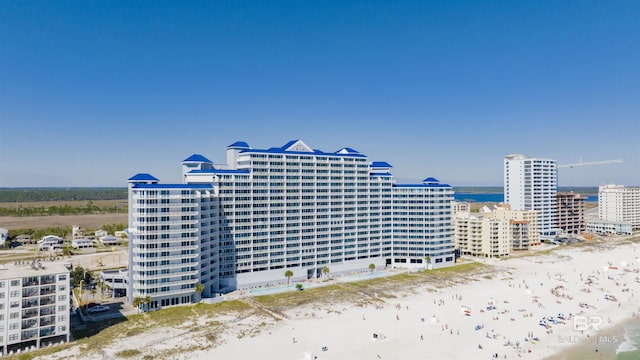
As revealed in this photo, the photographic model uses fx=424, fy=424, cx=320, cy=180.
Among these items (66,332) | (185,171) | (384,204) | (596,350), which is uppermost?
(185,171)

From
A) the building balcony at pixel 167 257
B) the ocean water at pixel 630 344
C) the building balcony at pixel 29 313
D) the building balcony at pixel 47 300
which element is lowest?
the ocean water at pixel 630 344

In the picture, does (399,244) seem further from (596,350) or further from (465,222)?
(596,350)

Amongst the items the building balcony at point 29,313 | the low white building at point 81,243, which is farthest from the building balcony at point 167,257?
the low white building at point 81,243

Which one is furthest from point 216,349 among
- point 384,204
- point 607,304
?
point 607,304

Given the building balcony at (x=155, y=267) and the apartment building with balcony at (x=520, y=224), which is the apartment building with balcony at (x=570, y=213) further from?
the building balcony at (x=155, y=267)

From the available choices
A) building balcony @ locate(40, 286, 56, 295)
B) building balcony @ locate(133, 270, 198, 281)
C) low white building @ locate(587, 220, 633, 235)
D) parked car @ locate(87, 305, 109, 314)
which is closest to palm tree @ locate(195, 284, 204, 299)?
building balcony @ locate(133, 270, 198, 281)

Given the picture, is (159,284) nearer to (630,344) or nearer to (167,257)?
(167,257)

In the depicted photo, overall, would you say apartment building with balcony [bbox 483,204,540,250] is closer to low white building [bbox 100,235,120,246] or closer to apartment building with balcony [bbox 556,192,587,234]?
apartment building with balcony [bbox 556,192,587,234]
